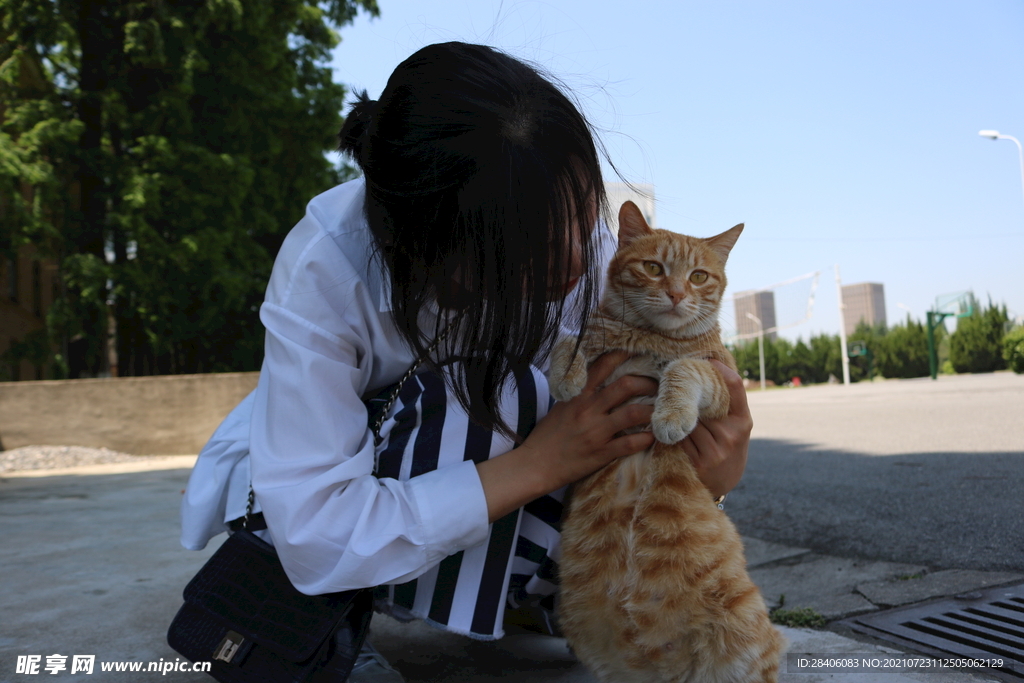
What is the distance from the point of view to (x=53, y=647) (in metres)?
1.71

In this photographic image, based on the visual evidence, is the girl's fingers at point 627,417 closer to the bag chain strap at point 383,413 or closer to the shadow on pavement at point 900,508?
the bag chain strap at point 383,413

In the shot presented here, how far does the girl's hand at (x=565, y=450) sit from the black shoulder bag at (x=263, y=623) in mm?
280

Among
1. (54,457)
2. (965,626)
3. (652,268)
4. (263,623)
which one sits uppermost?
(652,268)

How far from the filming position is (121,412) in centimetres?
654

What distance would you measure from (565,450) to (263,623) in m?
0.67

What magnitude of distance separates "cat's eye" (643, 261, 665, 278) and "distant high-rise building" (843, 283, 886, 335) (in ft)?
50.3

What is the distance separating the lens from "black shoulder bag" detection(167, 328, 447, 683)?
127cm

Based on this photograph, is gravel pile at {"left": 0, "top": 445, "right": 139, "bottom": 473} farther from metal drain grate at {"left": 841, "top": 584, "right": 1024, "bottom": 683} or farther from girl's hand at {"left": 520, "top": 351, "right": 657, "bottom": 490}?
metal drain grate at {"left": 841, "top": 584, "right": 1024, "bottom": 683}

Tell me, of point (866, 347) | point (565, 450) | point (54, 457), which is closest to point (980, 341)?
point (565, 450)

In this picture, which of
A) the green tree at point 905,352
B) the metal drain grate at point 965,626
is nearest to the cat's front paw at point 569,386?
the metal drain grate at point 965,626

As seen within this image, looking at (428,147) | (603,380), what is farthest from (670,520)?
(428,147)

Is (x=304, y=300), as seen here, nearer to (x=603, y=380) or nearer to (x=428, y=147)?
Result: (x=428, y=147)

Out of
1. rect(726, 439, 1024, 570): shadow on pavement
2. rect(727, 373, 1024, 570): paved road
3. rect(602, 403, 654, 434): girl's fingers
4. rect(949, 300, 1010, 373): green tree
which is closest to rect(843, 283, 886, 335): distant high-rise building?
rect(727, 373, 1024, 570): paved road

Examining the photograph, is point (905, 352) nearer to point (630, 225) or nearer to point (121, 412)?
point (630, 225)
